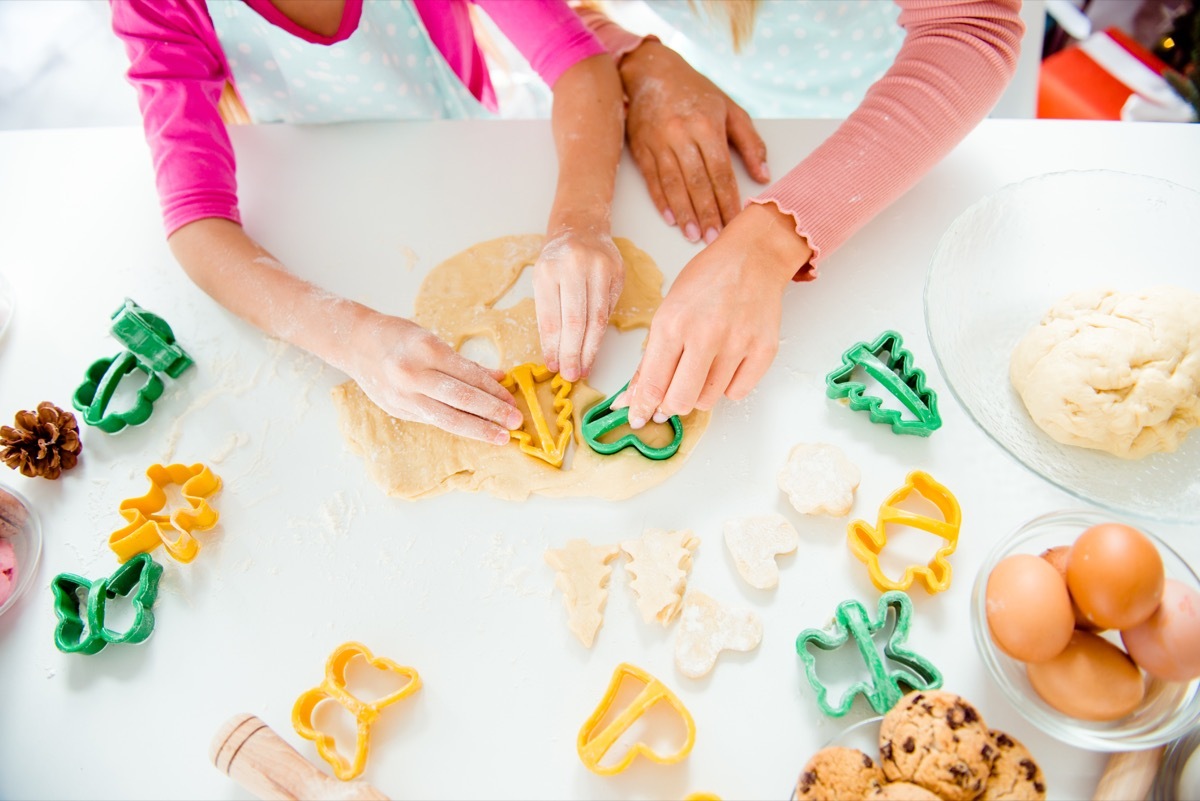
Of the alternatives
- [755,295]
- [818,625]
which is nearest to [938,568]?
[818,625]

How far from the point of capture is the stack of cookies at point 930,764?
21.6 inches

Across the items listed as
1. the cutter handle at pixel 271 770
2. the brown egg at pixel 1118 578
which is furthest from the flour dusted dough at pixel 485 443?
the brown egg at pixel 1118 578

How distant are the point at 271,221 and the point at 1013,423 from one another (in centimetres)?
93

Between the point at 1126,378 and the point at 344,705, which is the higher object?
the point at 1126,378

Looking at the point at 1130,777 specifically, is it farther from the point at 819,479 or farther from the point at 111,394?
the point at 111,394

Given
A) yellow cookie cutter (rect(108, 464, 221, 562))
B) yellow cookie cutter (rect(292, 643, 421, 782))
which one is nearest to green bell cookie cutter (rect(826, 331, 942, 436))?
yellow cookie cutter (rect(292, 643, 421, 782))

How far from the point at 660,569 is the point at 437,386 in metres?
0.29

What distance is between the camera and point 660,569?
742mm

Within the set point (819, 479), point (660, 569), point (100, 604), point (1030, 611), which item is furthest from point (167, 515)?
point (1030, 611)

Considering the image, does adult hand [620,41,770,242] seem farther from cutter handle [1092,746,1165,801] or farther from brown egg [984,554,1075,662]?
cutter handle [1092,746,1165,801]

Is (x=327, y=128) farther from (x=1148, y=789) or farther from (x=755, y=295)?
(x=1148, y=789)

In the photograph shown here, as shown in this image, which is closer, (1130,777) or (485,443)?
(1130,777)

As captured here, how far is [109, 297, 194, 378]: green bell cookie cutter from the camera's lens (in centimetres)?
88

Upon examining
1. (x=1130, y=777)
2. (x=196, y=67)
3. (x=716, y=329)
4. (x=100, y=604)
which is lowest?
(x=1130, y=777)
